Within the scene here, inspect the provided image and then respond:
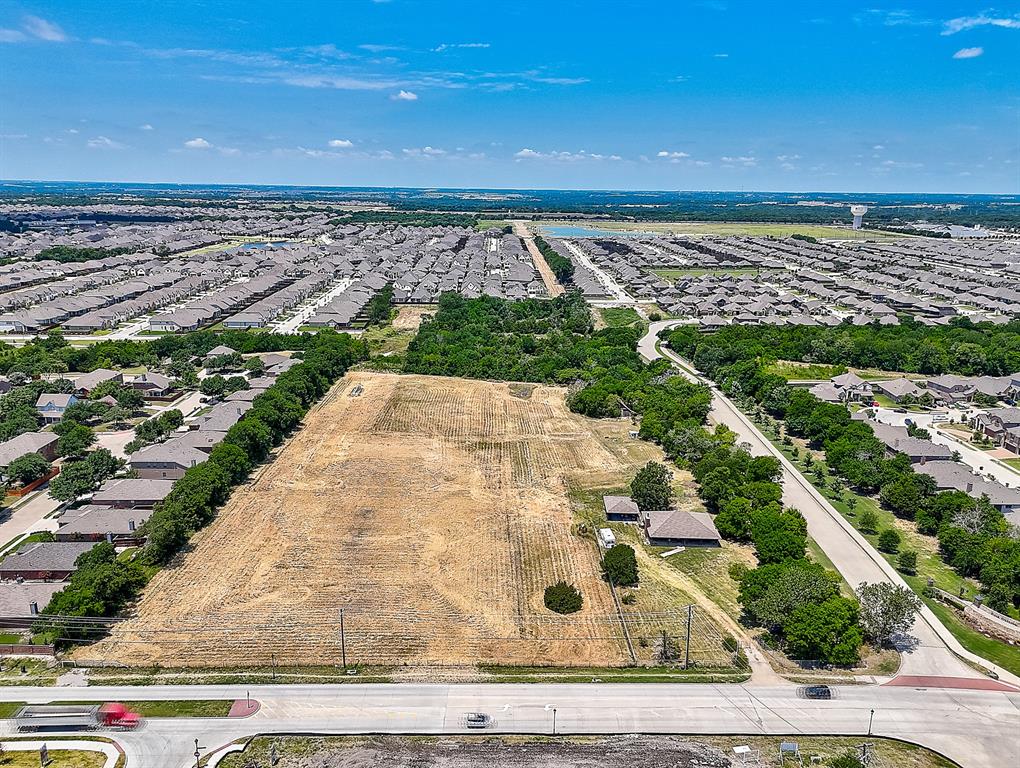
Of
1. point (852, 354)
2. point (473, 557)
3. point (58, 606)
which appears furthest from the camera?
point (852, 354)

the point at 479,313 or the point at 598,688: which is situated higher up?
the point at 479,313

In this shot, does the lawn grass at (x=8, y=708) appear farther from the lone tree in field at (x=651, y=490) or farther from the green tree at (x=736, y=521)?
the green tree at (x=736, y=521)

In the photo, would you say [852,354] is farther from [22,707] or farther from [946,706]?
[22,707]

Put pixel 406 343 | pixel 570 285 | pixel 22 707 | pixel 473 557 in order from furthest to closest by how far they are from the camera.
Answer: pixel 570 285
pixel 406 343
pixel 473 557
pixel 22 707

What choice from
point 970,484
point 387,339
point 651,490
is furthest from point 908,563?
point 387,339

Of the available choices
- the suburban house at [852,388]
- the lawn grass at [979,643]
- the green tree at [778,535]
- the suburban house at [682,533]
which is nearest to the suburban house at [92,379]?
the suburban house at [682,533]

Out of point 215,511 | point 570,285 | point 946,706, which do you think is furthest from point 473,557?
point 570,285
